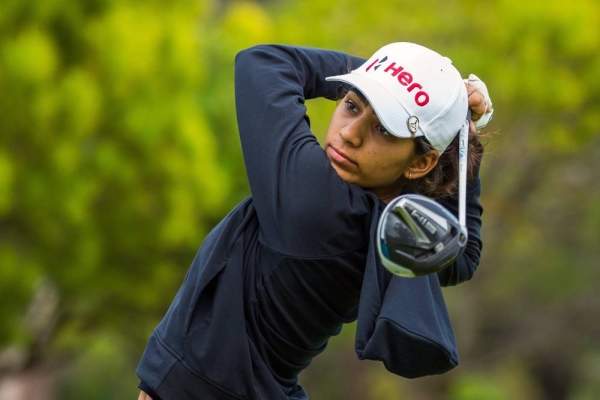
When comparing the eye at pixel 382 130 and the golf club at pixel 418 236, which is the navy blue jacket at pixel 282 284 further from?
the golf club at pixel 418 236

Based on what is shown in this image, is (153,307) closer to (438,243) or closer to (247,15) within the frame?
(247,15)

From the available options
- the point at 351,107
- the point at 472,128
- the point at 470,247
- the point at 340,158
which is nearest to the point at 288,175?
the point at 340,158

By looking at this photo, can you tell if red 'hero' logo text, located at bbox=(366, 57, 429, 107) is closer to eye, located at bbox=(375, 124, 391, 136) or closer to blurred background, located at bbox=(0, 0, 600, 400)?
eye, located at bbox=(375, 124, 391, 136)

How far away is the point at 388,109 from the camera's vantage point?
3.00 metres

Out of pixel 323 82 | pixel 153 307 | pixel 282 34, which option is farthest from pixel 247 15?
pixel 323 82

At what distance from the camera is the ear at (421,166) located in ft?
10.3

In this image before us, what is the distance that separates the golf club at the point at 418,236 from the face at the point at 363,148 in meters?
0.40

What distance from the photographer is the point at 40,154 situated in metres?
14.8

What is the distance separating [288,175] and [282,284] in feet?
1.08

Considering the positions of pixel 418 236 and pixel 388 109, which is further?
pixel 388 109

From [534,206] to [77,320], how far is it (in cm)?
1053

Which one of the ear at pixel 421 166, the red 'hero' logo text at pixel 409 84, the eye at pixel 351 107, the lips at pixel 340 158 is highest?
the red 'hero' logo text at pixel 409 84

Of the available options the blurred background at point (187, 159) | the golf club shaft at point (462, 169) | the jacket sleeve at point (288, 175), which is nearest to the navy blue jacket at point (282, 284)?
the jacket sleeve at point (288, 175)

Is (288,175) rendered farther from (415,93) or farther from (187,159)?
(187,159)
